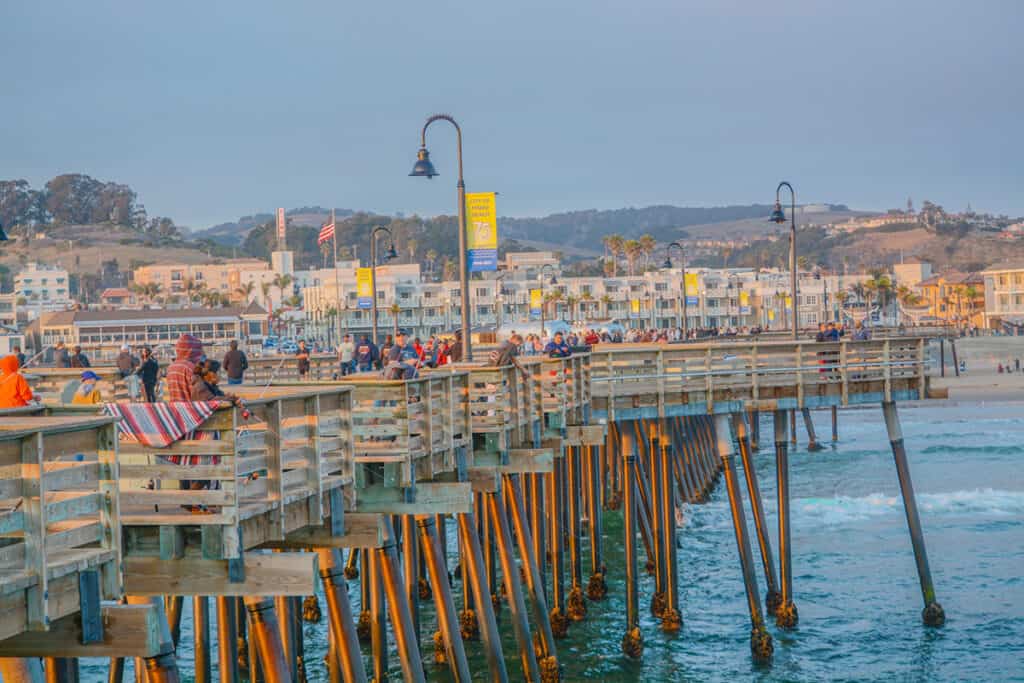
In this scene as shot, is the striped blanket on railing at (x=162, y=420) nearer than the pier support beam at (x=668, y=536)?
Yes

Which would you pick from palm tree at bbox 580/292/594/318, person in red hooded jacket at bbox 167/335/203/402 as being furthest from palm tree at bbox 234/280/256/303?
person in red hooded jacket at bbox 167/335/203/402

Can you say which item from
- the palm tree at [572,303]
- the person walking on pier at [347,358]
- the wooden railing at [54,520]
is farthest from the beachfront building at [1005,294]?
the wooden railing at [54,520]

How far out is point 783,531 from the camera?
25.4m

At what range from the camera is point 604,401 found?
1017 inches

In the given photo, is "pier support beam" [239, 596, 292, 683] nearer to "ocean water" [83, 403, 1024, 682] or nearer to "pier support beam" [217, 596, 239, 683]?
"pier support beam" [217, 596, 239, 683]

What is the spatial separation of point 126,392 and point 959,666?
1471 cm

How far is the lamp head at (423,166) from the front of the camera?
24672 mm

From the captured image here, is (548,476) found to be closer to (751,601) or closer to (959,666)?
A: (751,601)

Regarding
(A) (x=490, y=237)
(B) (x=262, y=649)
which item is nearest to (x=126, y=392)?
(A) (x=490, y=237)

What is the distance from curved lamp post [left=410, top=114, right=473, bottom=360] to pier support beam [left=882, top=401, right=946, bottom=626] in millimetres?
8362

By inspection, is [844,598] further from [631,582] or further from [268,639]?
[268,639]

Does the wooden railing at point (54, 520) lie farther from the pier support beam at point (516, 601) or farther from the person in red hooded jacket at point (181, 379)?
the pier support beam at point (516, 601)

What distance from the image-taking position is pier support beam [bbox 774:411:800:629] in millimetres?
25438

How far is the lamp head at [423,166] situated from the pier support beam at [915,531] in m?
9.73
